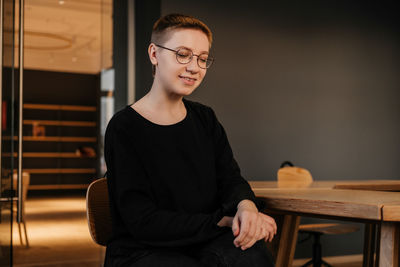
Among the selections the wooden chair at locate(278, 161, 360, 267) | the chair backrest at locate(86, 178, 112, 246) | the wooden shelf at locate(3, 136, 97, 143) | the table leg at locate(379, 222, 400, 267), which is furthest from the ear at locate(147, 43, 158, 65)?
the wooden shelf at locate(3, 136, 97, 143)

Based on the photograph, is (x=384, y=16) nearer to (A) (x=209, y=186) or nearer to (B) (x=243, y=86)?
(B) (x=243, y=86)

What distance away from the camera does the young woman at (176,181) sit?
1244 mm

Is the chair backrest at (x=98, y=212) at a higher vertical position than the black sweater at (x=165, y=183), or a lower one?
lower

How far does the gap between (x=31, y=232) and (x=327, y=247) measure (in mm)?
3348

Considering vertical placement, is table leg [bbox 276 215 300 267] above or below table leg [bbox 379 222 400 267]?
below

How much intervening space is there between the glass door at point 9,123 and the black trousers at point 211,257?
2.15 metres

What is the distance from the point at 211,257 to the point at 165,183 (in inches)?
9.1

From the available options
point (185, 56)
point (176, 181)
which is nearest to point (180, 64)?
point (185, 56)

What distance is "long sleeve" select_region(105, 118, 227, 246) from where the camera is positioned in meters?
1.24

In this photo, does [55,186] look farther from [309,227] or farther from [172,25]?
[172,25]

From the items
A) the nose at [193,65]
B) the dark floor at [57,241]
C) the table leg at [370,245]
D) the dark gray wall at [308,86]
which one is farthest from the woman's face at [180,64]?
the dark floor at [57,241]

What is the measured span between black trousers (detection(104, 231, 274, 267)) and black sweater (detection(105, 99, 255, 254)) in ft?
0.09

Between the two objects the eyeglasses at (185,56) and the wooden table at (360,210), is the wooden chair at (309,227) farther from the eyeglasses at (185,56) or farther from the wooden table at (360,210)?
the eyeglasses at (185,56)

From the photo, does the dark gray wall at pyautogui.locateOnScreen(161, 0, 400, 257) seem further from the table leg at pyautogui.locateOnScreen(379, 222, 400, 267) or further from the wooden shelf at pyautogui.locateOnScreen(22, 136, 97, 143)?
the wooden shelf at pyautogui.locateOnScreen(22, 136, 97, 143)
